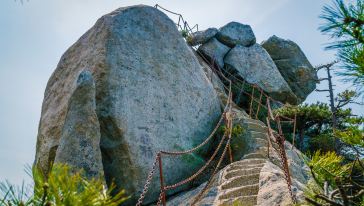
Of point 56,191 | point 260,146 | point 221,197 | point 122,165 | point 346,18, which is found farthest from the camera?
point 260,146

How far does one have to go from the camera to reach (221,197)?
814cm

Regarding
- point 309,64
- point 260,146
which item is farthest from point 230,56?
point 260,146

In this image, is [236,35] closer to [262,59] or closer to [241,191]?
[262,59]

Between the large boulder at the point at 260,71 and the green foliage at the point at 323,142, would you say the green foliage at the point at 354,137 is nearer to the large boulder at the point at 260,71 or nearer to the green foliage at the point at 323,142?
the green foliage at the point at 323,142

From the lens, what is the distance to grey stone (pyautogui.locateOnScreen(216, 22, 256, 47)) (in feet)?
71.3

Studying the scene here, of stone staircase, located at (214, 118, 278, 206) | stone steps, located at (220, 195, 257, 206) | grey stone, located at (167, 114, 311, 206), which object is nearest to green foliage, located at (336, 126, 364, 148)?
grey stone, located at (167, 114, 311, 206)

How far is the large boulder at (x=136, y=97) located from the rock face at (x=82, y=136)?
1222 mm

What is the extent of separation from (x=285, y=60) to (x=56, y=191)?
71.1ft

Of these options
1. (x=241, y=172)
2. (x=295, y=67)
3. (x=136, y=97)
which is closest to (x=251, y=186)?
(x=241, y=172)

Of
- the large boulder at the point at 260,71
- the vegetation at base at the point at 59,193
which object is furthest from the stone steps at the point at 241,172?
the large boulder at the point at 260,71

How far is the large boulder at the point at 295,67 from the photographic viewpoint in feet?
72.3

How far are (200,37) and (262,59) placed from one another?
3301mm

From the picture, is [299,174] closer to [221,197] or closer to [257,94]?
[221,197]

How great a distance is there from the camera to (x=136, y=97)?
34.2 ft
